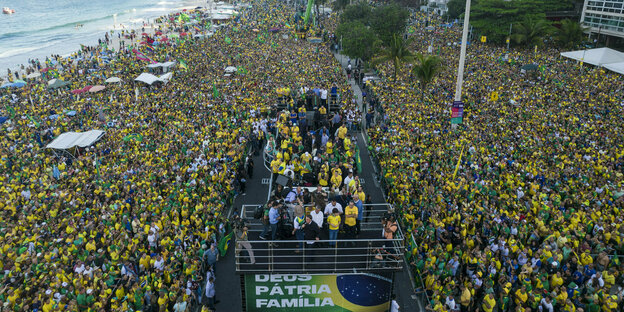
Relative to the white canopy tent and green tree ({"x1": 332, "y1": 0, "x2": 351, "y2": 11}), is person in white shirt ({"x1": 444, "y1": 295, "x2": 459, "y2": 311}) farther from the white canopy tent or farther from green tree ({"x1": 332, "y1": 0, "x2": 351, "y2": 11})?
green tree ({"x1": 332, "y1": 0, "x2": 351, "y2": 11})

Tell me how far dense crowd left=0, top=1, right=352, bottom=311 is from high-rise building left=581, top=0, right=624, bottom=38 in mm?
32106

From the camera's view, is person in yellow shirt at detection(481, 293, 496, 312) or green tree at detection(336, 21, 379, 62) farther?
green tree at detection(336, 21, 379, 62)

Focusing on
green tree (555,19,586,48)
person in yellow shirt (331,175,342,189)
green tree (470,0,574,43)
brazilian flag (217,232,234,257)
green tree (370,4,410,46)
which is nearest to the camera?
person in yellow shirt (331,175,342,189)

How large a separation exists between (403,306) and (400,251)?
314 centimetres

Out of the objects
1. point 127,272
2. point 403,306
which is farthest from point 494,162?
point 127,272

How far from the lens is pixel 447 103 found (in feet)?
91.7

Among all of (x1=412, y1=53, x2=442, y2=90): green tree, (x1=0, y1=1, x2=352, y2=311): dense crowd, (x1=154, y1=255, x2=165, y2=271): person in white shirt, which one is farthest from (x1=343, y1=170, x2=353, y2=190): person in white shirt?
(x1=412, y1=53, x2=442, y2=90): green tree

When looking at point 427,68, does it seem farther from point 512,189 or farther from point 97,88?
point 97,88

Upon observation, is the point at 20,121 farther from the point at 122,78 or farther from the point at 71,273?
the point at 71,273

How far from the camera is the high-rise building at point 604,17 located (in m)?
43.7

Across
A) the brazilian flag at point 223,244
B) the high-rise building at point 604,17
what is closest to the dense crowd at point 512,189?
the brazilian flag at point 223,244

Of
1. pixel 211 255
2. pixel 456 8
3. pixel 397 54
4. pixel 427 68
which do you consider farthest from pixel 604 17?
pixel 211 255

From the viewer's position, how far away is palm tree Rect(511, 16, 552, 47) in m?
43.7

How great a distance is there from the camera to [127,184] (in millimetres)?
17078
